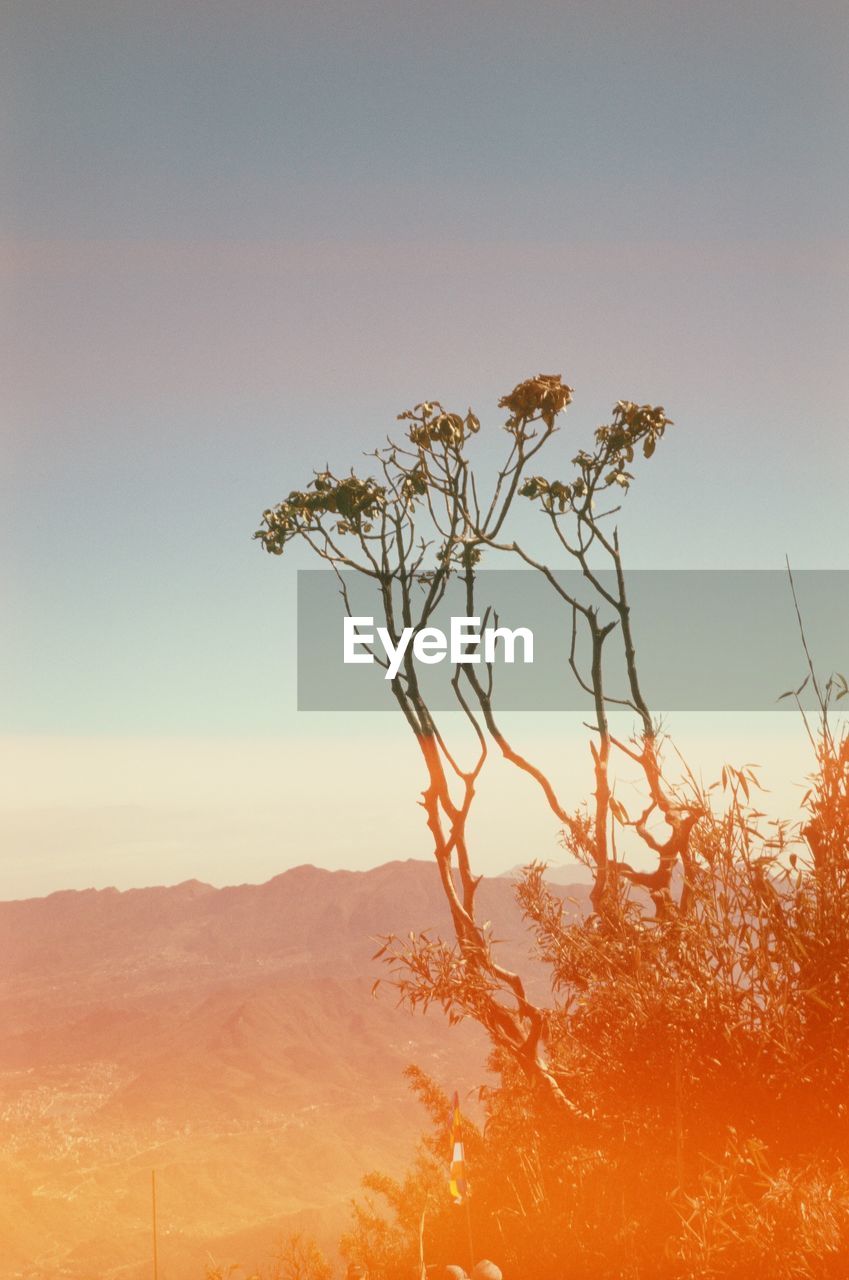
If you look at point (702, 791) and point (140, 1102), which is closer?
point (702, 791)

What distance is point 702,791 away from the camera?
6.68m

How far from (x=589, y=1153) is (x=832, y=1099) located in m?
4.05

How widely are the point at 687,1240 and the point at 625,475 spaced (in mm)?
8443

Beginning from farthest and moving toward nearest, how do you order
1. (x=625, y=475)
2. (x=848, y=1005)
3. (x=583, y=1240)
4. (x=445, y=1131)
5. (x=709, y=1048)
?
(x=445, y=1131) → (x=625, y=475) → (x=583, y=1240) → (x=709, y=1048) → (x=848, y=1005)

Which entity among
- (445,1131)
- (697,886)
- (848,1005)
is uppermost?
(697,886)

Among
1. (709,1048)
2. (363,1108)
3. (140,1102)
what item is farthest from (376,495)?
(140,1102)

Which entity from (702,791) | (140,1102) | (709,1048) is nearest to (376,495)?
(702,791)

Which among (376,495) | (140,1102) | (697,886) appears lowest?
(140,1102)

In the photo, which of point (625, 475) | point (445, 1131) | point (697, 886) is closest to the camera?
point (697, 886)

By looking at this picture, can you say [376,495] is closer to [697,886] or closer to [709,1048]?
[697,886]

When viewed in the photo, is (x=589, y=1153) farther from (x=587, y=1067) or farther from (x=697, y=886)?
(x=697, y=886)

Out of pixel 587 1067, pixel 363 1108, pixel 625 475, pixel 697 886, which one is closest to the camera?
pixel 697 886

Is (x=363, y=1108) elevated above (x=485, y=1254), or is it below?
below

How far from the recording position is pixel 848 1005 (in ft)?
19.3
